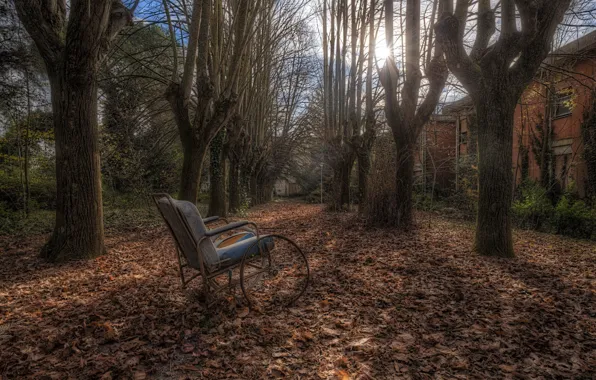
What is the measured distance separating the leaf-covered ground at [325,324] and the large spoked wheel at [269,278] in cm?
23

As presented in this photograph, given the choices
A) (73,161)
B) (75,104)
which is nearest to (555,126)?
(75,104)

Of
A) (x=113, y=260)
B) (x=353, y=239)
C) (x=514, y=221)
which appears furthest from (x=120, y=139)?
(x=514, y=221)

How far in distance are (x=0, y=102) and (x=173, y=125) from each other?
5739 mm

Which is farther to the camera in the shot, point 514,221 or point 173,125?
point 173,125

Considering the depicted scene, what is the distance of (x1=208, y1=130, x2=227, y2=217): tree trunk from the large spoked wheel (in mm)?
6001

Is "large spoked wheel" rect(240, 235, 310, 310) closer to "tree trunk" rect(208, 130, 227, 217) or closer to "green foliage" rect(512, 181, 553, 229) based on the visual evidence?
"tree trunk" rect(208, 130, 227, 217)

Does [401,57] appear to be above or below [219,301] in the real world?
above

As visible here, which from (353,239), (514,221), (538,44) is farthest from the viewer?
(514,221)

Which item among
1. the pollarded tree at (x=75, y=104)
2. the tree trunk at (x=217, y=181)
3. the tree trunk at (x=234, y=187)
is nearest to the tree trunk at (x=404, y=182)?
the tree trunk at (x=217, y=181)

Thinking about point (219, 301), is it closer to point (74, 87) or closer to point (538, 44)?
point (74, 87)

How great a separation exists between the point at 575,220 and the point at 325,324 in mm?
10169

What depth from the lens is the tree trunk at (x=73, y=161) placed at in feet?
16.1

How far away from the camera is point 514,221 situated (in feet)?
35.3

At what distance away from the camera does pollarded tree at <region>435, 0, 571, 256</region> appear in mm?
4809
